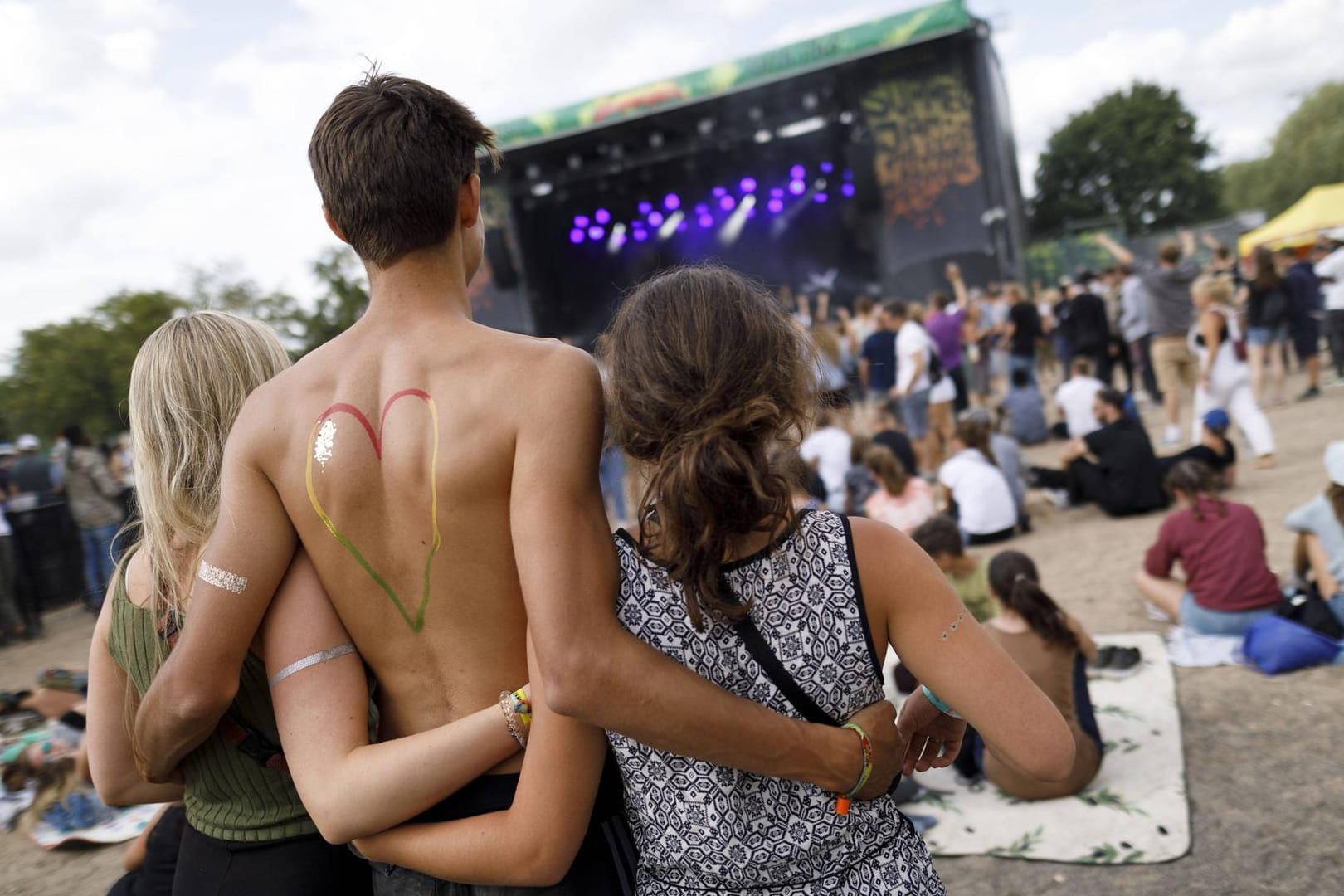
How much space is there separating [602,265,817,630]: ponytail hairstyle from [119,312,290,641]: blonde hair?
818mm

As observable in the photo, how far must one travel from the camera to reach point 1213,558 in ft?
14.2

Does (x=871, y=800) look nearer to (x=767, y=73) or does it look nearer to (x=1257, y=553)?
(x=1257, y=553)

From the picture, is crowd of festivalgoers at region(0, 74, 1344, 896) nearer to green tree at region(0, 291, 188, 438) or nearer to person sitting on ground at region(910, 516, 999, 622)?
person sitting on ground at region(910, 516, 999, 622)

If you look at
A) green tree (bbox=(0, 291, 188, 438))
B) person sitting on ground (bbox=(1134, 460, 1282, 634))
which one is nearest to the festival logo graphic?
person sitting on ground (bbox=(1134, 460, 1282, 634))

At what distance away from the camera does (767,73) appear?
13578 millimetres

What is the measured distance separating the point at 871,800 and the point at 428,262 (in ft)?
3.14

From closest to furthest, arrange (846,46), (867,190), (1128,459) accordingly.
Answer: (1128,459)
(846,46)
(867,190)

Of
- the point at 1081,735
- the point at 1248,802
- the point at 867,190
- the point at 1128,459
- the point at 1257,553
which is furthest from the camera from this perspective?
the point at 867,190

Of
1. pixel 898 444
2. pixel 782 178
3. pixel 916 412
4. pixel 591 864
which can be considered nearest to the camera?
pixel 591 864

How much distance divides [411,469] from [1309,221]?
79.1 feet

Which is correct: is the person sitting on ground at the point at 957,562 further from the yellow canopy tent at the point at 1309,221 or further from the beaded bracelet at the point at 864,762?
the yellow canopy tent at the point at 1309,221

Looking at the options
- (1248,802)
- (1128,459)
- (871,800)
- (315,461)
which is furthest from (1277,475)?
(315,461)

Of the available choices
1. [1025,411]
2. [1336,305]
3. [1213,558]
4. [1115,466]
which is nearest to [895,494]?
[1115,466]

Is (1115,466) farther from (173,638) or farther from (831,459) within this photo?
(173,638)
